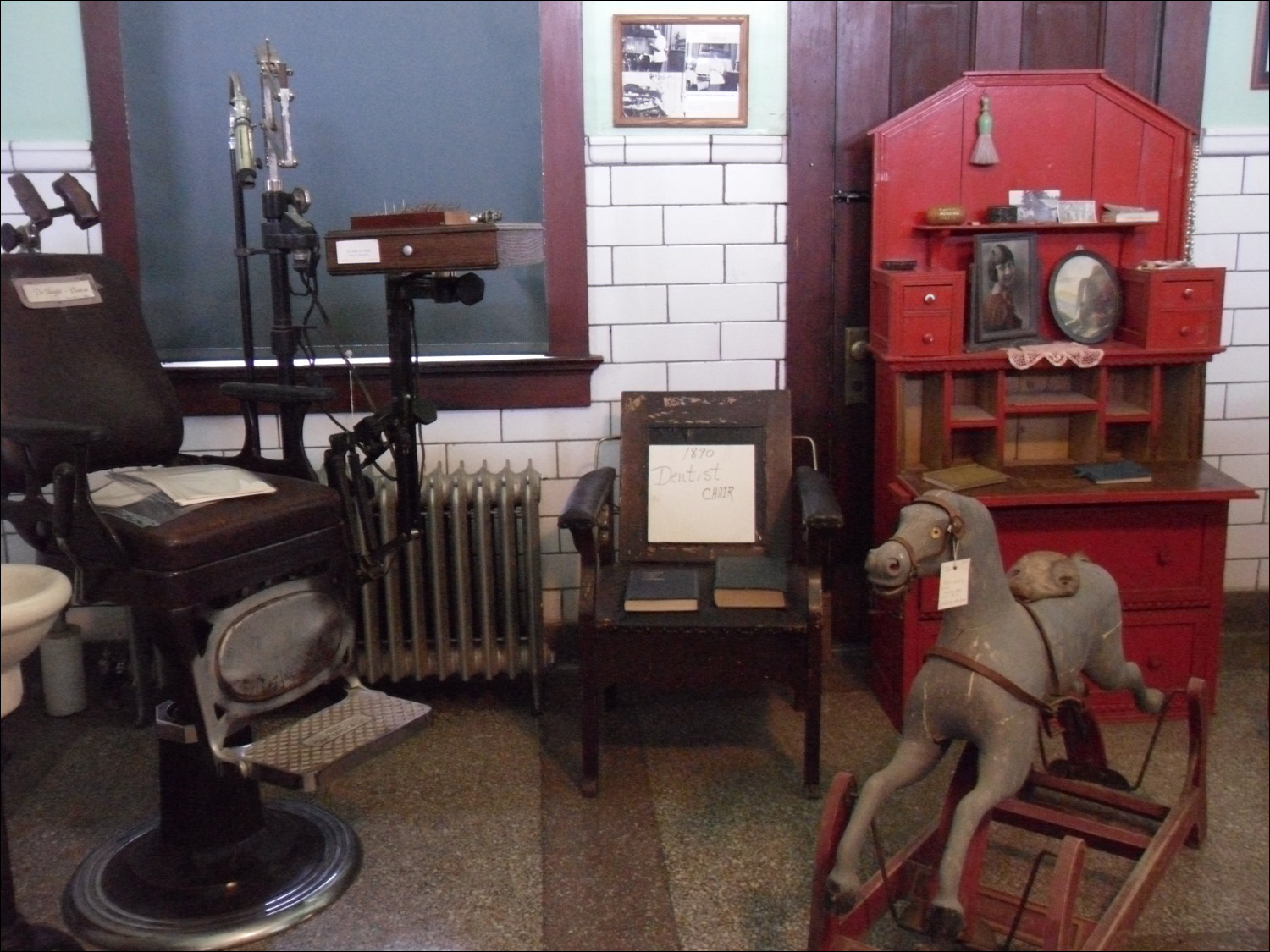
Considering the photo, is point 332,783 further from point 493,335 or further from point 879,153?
point 879,153

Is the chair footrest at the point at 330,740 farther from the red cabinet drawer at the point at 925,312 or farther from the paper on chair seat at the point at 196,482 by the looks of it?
the red cabinet drawer at the point at 925,312

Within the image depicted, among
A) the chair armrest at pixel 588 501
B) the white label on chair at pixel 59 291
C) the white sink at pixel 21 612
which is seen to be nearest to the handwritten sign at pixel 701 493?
the chair armrest at pixel 588 501

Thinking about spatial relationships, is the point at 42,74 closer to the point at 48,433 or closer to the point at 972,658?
the point at 48,433

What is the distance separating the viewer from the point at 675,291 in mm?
3527

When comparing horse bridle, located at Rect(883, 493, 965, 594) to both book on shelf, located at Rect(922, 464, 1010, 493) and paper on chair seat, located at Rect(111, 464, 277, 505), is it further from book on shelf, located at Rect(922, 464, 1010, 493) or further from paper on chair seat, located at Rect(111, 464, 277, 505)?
paper on chair seat, located at Rect(111, 464, 277, 505)

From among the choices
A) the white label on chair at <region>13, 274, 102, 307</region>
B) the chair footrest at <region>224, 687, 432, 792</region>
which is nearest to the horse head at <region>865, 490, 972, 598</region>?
the chair footrest at <region>224, 687, 432, 792</region>

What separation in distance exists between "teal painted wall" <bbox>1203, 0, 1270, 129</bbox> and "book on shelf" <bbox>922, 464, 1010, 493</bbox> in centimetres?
126

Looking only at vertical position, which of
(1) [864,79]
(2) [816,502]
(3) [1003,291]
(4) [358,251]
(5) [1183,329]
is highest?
(1) [864,79]

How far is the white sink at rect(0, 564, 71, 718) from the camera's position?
203 centimetres

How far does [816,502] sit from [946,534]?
74 cm

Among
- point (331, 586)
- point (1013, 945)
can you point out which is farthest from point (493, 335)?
point (1013, 945)

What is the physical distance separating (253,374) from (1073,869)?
211cm

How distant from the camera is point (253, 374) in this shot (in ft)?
9.93

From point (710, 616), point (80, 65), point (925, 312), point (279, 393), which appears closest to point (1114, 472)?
point (925, 312)
